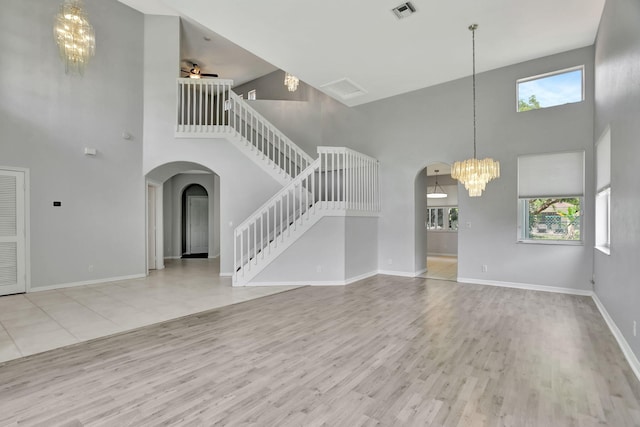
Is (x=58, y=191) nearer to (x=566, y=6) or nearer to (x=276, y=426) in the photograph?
(x=276, y=426)

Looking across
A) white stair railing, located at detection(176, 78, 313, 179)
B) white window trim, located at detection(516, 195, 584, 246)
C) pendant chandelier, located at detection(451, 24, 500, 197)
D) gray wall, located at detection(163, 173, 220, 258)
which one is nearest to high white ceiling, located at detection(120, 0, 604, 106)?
pendant chandelier, located at detection(451, 24, 500, 197)

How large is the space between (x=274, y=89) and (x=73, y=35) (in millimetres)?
6797

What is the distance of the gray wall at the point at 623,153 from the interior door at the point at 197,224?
11.1 metres

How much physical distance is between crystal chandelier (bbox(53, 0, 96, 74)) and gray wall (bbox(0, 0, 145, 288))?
77.9 inches

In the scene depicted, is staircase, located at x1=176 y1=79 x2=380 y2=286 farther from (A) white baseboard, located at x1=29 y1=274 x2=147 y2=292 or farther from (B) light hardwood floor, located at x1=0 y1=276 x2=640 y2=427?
(A) white baseboard, located at x1=29 y1=274 x2=147 y2=292

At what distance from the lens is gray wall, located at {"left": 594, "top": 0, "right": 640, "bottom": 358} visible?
268cm

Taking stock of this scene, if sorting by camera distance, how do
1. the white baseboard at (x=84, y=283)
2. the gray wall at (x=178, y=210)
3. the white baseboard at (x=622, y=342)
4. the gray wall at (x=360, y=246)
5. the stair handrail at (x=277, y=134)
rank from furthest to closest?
the gray wall at (x=178, y=210) < the stair handrail at (x=277, y=134) < the gray wall at (x=360, y=246) < the white baseboard at (x=84, y=283) < the white baseboard at (x=622, y=342)

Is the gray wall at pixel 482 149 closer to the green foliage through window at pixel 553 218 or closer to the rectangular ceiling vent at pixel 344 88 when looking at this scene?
the green foliage through window at pixel 553 218

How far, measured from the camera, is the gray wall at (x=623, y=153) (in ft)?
8.79

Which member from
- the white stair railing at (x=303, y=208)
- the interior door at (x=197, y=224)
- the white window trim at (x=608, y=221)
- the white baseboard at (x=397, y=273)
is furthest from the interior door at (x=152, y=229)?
the white window trim at (x=608, y=221)

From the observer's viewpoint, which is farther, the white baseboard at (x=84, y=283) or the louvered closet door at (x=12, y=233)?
the white baseboard at (x=84, y=283)

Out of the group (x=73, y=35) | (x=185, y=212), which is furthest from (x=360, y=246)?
(x=185, y=212)

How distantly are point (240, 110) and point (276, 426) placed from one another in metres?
6.54

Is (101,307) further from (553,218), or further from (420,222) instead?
(553,218)
